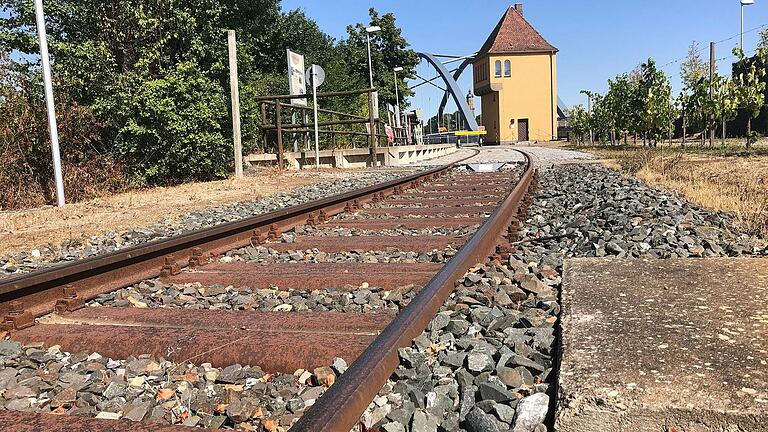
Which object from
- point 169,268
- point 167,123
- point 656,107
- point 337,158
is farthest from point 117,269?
point 656,107

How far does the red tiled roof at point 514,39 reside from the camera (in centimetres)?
6900

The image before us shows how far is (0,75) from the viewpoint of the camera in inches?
→ 402

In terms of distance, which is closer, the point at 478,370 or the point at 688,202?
the point at 478,370

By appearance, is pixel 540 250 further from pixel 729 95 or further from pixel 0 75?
pixel 729 95

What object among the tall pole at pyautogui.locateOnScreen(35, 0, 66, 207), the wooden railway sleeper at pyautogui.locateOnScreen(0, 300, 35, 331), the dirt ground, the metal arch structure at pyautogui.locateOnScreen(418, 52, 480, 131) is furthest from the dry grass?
the metal arch structure at pyautogui.locateOnScreen(418, 52, 480, 131)

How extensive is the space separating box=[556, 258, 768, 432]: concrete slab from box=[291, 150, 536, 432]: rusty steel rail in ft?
1.91

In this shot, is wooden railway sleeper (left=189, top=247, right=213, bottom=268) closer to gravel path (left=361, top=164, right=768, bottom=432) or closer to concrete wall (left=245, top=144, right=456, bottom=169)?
gravel path (left=361, top=164, right=768, bottom=432)

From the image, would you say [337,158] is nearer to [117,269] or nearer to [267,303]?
[117,269]

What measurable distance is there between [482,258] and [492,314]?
1.29 metres

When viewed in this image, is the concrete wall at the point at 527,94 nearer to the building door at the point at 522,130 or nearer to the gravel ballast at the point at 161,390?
the building door at the point at 522,130

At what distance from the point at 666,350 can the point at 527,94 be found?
229ft

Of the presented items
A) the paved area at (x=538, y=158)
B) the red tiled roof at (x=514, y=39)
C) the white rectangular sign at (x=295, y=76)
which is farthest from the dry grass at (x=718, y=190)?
the red tiled roof at (x=514, y=39)

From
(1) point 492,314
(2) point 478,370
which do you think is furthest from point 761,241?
(2) point 478,370

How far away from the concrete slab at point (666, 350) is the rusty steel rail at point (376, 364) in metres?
0.58
